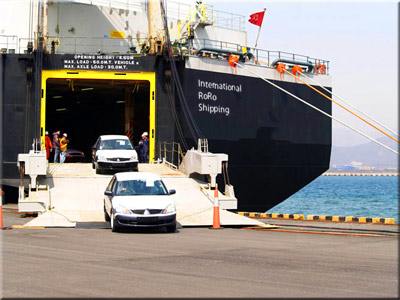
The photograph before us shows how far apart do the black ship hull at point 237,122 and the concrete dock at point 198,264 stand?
14.1 metres

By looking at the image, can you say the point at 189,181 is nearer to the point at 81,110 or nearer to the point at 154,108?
the point at 154,108

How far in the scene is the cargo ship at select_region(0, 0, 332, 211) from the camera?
109ft

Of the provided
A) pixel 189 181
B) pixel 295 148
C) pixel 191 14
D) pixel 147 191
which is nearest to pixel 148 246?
pixel 147 191

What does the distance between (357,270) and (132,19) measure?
3016cm

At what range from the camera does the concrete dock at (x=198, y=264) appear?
381 inches

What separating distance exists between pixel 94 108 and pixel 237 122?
62.0ft

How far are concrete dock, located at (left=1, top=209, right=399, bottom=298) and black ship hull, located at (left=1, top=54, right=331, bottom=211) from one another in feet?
46.3

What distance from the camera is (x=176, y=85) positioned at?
34562 millimetres

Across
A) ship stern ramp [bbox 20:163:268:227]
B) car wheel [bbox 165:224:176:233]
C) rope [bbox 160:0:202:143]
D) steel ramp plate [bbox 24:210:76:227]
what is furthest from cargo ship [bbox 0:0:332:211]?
car wheel [bbox 165:224:176:233]

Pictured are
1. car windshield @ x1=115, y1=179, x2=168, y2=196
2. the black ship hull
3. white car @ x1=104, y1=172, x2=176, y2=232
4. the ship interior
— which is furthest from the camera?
the ship interior

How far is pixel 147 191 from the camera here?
20953mm

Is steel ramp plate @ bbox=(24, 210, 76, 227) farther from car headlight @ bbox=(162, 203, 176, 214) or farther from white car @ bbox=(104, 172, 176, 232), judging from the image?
car headlight @ bbox=(162, 203, 176, 214)

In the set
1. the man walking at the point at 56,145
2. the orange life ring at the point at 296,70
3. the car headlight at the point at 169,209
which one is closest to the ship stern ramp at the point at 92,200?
the car headlight at the point at 169,209

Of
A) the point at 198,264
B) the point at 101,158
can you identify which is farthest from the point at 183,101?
the point at 198,264
